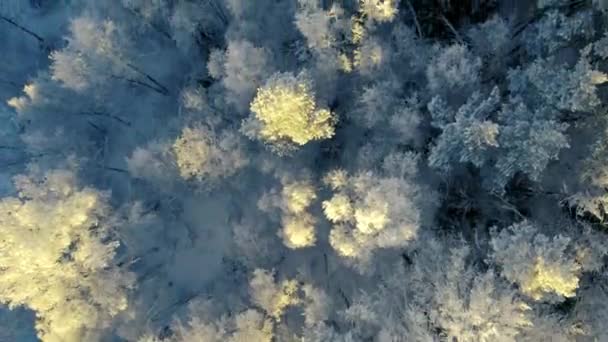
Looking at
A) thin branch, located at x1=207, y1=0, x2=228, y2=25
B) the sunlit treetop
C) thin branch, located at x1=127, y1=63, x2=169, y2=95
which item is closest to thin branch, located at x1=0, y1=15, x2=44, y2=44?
thin branch, located at x1=127, y1=63, x2=169, y2=95

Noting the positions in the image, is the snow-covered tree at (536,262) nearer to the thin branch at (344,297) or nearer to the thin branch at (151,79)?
the thin branch at (344,297)

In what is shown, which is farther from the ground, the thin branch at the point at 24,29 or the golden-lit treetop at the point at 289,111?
the thin branch at the point at 24,29

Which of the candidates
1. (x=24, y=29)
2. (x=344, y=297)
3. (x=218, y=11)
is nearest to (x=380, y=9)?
(x=218, y=11)

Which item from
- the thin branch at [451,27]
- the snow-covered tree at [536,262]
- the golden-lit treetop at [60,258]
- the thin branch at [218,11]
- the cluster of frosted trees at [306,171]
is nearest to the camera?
the snow-covered tree at [536,262]

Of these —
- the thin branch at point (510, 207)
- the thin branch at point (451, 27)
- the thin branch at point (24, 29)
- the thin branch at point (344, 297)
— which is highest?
the thin branch at point (24, 29)

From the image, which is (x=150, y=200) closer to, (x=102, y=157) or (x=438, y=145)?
(x=102, y=157)

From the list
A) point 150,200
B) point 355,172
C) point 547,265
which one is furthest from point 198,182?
point 547,265

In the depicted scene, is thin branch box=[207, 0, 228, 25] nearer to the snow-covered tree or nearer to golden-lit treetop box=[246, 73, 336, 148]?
golden-lit treetop box=[246, 73, 336, 148]

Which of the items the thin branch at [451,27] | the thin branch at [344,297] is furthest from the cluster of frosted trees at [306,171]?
the thin branch at [451,27]
